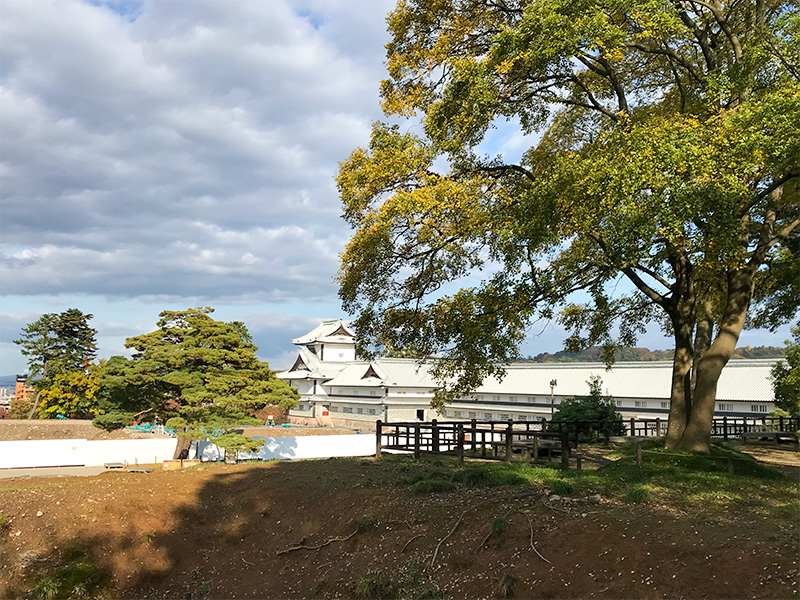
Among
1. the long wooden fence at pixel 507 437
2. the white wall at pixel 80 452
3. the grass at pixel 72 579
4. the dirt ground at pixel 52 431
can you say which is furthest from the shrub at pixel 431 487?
the dirt ground at pixel 52 431

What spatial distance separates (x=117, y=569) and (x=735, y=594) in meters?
11.8

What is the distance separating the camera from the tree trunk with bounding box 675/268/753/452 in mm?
14172

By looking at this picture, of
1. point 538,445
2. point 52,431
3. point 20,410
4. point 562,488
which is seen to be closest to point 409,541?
point 562,488

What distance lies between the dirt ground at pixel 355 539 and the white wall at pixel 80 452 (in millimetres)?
13618

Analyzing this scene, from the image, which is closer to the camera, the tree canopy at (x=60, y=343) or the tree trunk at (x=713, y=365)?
the tree trunk at (x=713, y=365)

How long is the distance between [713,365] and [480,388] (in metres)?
37.1

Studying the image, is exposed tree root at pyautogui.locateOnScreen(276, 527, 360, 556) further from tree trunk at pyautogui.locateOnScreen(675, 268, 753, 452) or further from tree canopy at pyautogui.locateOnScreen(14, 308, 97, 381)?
tree canopy at pyautogui.locateOnScreen(14, 308, 97, 381)

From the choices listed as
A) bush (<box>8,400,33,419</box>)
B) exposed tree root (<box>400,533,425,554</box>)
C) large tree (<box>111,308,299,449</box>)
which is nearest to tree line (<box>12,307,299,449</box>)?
large tree (<box>111,308,299,449</box>)

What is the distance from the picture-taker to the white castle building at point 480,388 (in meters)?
38.2

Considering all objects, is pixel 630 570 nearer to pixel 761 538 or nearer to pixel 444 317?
pixel 761 538

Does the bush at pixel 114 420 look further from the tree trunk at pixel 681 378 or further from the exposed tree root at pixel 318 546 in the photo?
the tree trunk at pixel 681 378

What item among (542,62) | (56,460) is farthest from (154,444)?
(542,62)

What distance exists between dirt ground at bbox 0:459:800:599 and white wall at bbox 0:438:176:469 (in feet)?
44.7

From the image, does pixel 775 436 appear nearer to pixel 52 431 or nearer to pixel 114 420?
pixel 114 420
